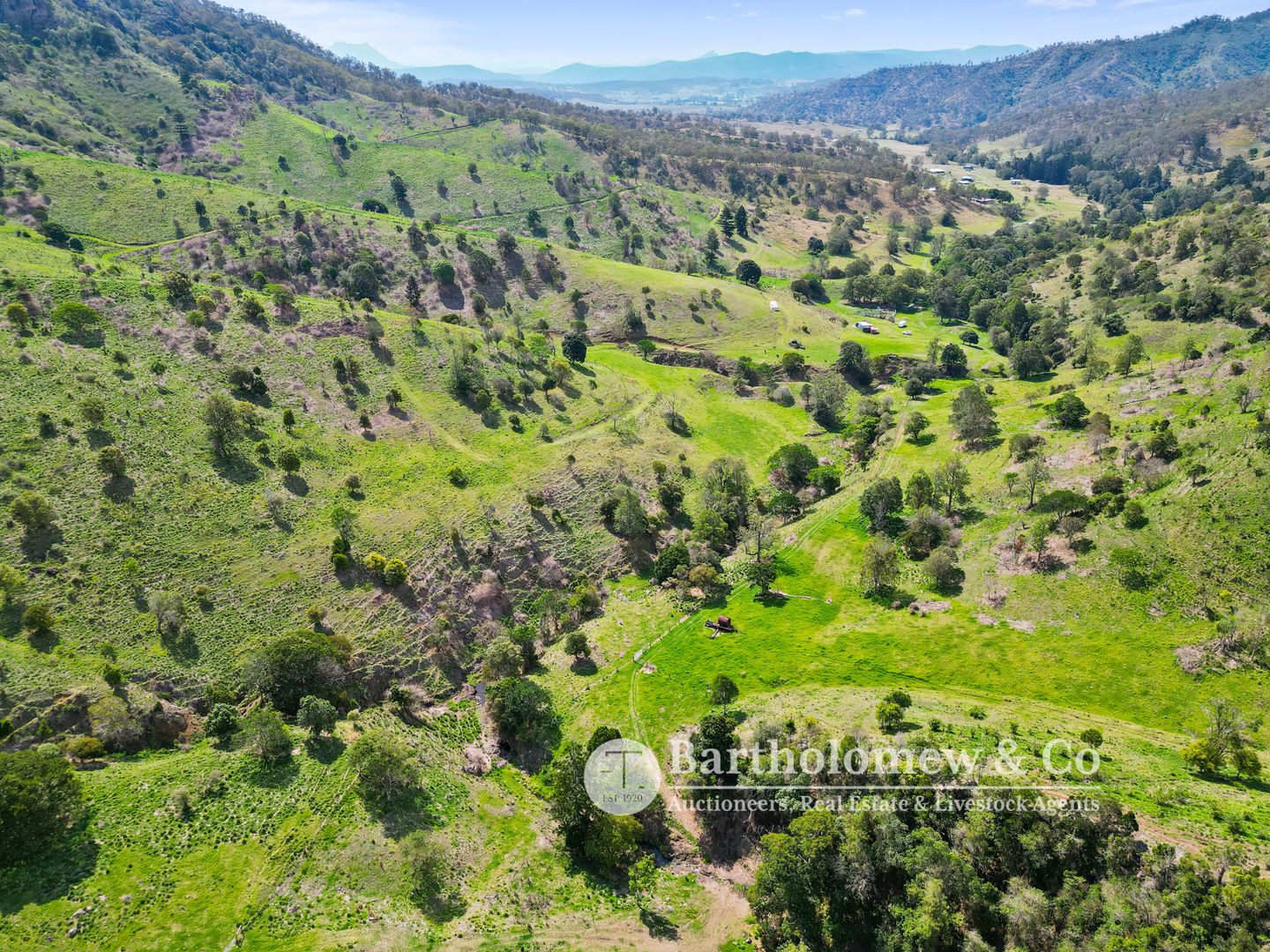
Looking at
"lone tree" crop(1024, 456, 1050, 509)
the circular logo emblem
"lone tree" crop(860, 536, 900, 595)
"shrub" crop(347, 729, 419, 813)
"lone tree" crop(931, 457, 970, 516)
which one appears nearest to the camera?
"shrub" crop(347, 729, 419, 813)

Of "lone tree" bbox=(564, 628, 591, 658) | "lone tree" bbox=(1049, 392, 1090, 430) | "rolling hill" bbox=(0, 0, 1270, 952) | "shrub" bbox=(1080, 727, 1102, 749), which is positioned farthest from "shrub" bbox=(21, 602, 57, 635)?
"lone tree" bbox=(1049, 392, 1090, 430)

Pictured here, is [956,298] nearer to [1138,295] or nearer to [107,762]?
[1138,295]

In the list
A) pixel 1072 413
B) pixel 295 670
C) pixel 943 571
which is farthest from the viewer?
pixel 1072 413

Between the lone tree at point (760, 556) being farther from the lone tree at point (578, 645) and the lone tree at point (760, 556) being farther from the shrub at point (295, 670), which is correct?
the shrub at point (295, 670)

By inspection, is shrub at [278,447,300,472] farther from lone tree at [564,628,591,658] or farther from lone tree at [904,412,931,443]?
lone tree at [904,412,931,443]

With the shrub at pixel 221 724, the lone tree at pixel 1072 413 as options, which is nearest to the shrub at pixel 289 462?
the shrub at pixel 221 724

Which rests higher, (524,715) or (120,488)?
(120,488)

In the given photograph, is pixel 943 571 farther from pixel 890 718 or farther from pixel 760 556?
pixel 890 718

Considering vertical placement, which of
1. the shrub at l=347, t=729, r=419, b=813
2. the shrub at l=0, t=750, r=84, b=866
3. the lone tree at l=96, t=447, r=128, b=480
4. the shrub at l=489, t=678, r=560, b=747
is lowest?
the shrub at l=489, t=678, r=560, b=747

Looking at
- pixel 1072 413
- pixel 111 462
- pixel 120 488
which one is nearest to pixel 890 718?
pixel 1072 413
